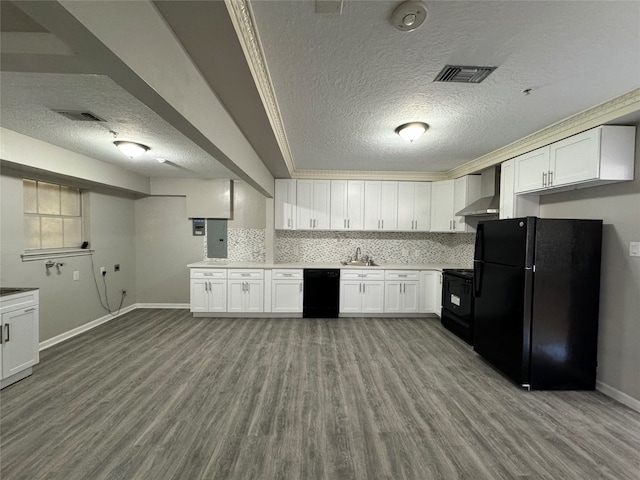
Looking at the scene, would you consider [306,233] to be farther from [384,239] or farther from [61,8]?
[61,8]

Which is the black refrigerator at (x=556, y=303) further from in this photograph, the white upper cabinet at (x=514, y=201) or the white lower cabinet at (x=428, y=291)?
the white lower cabinet at (x=428, y=291)

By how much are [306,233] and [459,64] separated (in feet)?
12.3

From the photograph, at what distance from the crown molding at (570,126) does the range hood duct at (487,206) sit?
0.33 metres

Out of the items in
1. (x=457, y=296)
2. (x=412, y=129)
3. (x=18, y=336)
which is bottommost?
(x=18, y=336)

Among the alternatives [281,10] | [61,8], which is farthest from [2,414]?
[281,10]

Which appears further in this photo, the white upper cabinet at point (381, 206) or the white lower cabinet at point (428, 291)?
the white upper cabinet at point (381, 206)

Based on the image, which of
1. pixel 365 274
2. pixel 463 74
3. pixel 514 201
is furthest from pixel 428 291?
pixel 463 74

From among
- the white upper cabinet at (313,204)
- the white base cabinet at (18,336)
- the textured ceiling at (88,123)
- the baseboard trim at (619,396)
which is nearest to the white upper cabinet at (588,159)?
the baseboard trim at (619,396)

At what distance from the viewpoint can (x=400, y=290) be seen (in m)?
4.46

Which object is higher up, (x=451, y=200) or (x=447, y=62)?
(x=447, y=62)

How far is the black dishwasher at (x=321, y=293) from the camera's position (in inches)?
174

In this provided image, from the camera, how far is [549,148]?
2.66m

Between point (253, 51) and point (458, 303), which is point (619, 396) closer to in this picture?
point (458, 303)

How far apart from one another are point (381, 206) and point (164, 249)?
13.8 feet
